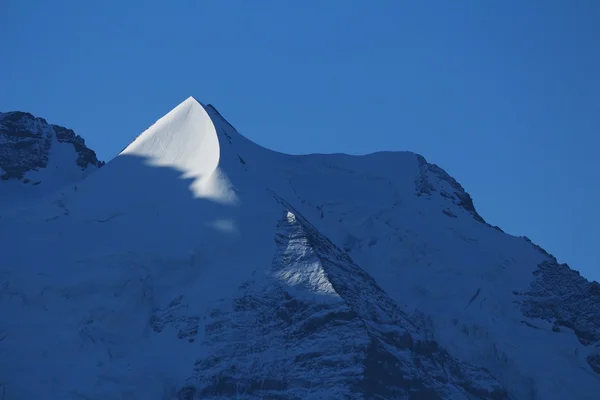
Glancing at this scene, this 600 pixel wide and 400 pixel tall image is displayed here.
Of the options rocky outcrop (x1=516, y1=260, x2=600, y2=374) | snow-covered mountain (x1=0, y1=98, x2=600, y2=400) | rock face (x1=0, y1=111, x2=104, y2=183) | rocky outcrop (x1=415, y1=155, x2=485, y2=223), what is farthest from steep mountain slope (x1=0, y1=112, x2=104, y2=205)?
rocky outcrop (x1=516, y1=260, x2=600, y2=374)

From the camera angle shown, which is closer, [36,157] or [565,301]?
[565,301]

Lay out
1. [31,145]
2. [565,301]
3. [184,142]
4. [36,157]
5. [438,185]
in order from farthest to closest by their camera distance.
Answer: [31,145] → [36,157] → [438,185] → [184,142] → [565,301]

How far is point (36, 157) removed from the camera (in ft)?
462

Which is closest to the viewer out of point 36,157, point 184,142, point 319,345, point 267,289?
point 319,345

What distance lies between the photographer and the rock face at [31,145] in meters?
138

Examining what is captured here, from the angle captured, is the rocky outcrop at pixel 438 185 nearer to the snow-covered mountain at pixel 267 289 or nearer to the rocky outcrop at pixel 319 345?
the snow-covered mountain at pixel 267 289

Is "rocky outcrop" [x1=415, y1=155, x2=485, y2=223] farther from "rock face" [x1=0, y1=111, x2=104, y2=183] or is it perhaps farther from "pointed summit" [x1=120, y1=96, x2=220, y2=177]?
"rock face" [x1=0, y1=111, x2=104, y2=183]

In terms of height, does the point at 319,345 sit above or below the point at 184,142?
below

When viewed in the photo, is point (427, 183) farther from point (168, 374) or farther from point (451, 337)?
point (168, 374)

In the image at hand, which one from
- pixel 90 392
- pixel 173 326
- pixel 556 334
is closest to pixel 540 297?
pixel 556 334

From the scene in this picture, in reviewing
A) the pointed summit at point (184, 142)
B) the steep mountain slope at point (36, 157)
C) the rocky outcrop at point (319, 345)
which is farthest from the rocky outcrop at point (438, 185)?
the steep mountain slope at point (36, 157)

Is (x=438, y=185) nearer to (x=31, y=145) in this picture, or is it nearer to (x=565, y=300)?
(x=565, y=300)

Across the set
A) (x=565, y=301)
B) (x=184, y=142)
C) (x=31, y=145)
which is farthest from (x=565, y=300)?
(x=31, y=145)

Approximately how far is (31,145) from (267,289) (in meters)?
39.9
